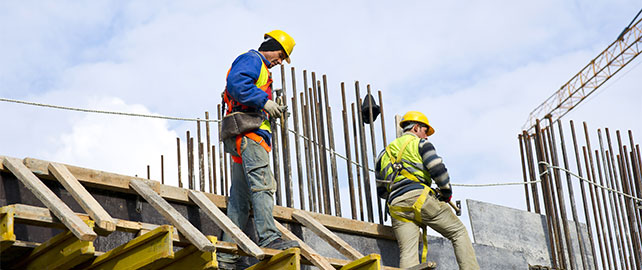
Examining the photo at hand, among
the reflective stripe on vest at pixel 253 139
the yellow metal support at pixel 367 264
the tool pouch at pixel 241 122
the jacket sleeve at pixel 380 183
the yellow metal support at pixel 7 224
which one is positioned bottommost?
the yellow metal support at pixel 367 264

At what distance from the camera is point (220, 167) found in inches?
440

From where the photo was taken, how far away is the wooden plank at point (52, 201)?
17.0 feet

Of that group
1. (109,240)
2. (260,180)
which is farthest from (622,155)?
(109,240)

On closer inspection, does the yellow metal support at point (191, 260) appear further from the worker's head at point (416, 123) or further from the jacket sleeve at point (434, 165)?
the worker's head at point (416, 123)

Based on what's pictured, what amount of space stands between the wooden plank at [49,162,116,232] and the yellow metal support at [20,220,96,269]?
8 centimetres

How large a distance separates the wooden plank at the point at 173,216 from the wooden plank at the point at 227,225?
0.32 metres

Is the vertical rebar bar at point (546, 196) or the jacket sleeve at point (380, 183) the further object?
the vertical rebar bar at point (546, 196)

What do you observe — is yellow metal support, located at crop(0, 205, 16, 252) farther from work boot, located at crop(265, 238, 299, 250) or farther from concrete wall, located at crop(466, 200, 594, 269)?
concrete wall, located at crop(466, 200, 594, 269)

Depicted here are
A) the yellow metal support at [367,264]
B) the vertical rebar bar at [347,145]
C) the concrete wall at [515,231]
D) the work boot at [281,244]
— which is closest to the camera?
the yellow metal support at [367,264]

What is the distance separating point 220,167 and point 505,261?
12.5 ft

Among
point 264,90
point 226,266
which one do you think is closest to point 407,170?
point 264,90

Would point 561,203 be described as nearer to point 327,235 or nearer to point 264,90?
point 327,235

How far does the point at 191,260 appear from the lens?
5887 mm

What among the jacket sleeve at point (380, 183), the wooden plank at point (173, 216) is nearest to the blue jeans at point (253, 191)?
the wooden plank at point (173, 216)
